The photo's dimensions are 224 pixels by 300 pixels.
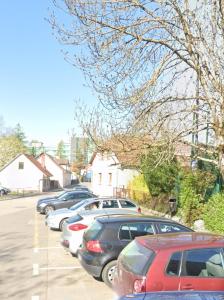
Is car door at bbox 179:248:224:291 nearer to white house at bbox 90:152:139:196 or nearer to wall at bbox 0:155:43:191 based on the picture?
white house at bbox 90:152:139:196

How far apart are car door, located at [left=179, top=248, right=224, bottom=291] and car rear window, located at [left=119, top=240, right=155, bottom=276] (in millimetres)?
572

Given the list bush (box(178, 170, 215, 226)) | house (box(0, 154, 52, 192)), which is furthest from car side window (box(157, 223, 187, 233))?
house (box(0, 154, 52, 192))

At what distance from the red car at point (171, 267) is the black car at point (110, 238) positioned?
95.4 inches

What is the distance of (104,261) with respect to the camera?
35.3 feet

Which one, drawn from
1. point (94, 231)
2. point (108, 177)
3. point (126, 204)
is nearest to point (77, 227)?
point (94, 231)

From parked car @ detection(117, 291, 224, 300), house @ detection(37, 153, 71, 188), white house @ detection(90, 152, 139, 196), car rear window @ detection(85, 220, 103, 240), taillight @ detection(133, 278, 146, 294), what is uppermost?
house @ detection(37, 153, 71, 188)

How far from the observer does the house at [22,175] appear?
258 feet

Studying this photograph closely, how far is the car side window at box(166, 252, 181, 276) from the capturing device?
25.2 feet

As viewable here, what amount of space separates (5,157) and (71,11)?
79382mm

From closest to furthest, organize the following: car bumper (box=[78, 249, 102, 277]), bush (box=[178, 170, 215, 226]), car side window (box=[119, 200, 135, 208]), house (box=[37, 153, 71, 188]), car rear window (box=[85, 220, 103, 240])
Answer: car bumper (box=[78, 249, 102, 277]), car rear window (box=[85, 220, 103, 240]), car side window (box=[119, 200, 135, 208]), bush (box=[178, 170, 215, 226]), house (box=[37, 153, 71, 188])

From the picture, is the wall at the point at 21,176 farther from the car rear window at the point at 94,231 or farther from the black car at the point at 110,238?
the black car at the point at 110,238

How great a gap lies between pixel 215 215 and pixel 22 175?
63.5 metres

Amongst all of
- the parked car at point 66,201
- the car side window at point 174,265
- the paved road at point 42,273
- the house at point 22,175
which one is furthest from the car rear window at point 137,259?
the house at point 22,175

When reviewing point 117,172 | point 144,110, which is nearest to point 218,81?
point 144,110
